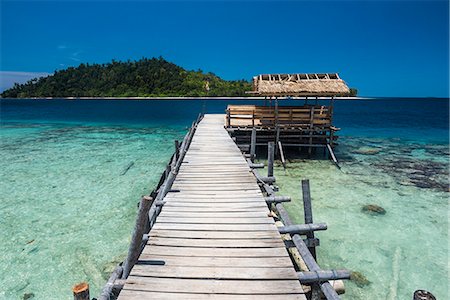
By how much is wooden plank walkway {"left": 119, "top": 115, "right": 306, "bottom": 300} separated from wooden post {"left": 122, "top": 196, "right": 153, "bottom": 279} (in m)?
0.15

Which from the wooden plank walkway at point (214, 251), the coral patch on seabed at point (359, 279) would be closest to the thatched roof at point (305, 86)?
the wooden plank walkway at point (214, 251)

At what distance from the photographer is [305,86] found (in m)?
17.1

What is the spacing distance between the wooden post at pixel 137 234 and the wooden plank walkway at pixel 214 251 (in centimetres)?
15

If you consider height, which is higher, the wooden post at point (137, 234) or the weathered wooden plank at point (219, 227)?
the wooden post at point (137, 234)

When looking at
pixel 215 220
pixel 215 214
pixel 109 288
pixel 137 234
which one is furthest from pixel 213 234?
pixel 109 288

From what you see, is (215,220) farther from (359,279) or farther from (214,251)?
(359,279)

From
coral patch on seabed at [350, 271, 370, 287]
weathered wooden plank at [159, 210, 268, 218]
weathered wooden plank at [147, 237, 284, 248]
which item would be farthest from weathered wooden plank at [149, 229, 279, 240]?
coral patch on seabed at [350, 271, 370, 287]

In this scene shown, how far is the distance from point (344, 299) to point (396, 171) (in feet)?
41.6

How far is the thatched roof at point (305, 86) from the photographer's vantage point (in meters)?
16.7

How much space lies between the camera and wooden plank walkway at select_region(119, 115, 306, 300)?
3.88 m

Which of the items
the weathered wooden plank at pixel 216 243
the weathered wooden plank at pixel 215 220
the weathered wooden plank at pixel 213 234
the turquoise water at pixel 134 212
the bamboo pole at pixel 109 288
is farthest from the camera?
the turquoise water at pixel 134 212

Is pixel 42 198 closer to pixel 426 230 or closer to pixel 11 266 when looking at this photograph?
pixel 11 266

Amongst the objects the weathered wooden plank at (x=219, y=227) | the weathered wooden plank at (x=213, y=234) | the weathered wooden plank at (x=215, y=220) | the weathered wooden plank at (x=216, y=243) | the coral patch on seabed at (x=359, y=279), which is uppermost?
the weathered wooden plank at (x=215, y=220)

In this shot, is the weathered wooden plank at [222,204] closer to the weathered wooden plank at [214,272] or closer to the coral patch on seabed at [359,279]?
the weathered wooden plank at [214,272]
